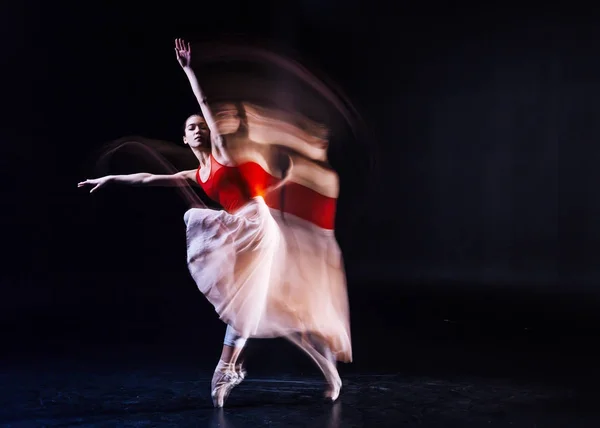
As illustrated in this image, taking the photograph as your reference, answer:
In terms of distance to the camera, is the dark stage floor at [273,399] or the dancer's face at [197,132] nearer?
the dark stage floor at [273,399]

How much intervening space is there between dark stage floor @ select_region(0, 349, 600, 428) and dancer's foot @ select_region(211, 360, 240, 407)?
0.18ft

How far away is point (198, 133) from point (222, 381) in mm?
997

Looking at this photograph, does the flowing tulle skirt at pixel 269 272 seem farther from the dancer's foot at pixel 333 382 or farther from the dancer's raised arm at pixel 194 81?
the dancer's raised arm at pixel 194 81

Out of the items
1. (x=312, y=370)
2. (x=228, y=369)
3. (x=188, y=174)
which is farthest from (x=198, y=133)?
(x=312, y=370)

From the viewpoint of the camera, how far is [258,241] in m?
2.68

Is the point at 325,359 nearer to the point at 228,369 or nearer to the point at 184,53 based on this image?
the point at 228,369

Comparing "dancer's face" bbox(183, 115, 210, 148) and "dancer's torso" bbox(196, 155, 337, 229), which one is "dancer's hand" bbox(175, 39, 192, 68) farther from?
"dancer's torso" bbox(196, 155, 337, 229)

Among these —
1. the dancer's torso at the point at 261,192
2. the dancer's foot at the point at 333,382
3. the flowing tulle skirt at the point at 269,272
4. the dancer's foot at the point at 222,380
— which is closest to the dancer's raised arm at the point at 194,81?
the dancer's torso at the point at 261,192

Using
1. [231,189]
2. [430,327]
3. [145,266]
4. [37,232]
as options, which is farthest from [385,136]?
[231,189]

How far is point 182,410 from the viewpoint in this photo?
2.66 metres

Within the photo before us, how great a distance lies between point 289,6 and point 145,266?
7.80ft

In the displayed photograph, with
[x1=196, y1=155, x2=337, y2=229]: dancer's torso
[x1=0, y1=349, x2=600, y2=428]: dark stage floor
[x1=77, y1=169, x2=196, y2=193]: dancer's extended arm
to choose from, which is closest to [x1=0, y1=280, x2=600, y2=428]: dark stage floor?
[x1=0, y1=349, x2=600, y2=428]: dark stage floor

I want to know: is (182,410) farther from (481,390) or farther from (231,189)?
(481,390)

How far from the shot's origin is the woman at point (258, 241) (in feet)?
8.68
